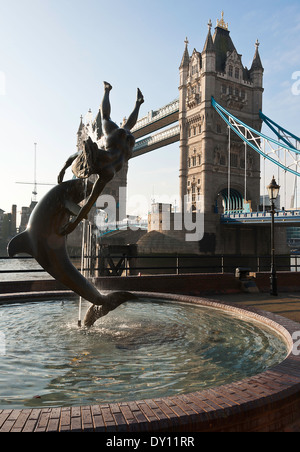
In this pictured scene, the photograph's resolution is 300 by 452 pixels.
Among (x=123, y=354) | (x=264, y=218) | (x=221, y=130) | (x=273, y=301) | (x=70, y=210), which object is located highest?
(x=221, y=130)

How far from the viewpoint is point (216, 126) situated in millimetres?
53688

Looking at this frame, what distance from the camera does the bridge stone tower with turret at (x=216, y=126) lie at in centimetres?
5209

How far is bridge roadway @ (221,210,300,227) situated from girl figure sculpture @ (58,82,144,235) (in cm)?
3425

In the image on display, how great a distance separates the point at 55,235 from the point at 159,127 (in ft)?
238

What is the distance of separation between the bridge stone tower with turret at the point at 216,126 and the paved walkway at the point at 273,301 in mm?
40011

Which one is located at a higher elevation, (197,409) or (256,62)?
(256,62)

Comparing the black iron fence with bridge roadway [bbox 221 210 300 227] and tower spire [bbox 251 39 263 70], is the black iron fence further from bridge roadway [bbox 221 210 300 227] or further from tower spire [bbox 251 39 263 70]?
tower spire [bbox 251 39 263 70]

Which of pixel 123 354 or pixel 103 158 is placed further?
pixel 103 158

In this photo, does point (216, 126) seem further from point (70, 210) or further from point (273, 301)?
point (70, 210)

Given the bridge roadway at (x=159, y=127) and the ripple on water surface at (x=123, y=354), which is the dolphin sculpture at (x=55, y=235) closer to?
the ripple on water surface at (x=123, y=354)

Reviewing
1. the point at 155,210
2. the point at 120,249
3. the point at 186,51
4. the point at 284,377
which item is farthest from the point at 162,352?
the point at 186,51

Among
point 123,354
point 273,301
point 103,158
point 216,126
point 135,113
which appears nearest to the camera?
point 123,354

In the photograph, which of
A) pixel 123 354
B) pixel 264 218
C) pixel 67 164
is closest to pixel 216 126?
pixel 264 218

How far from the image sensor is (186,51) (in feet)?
192
